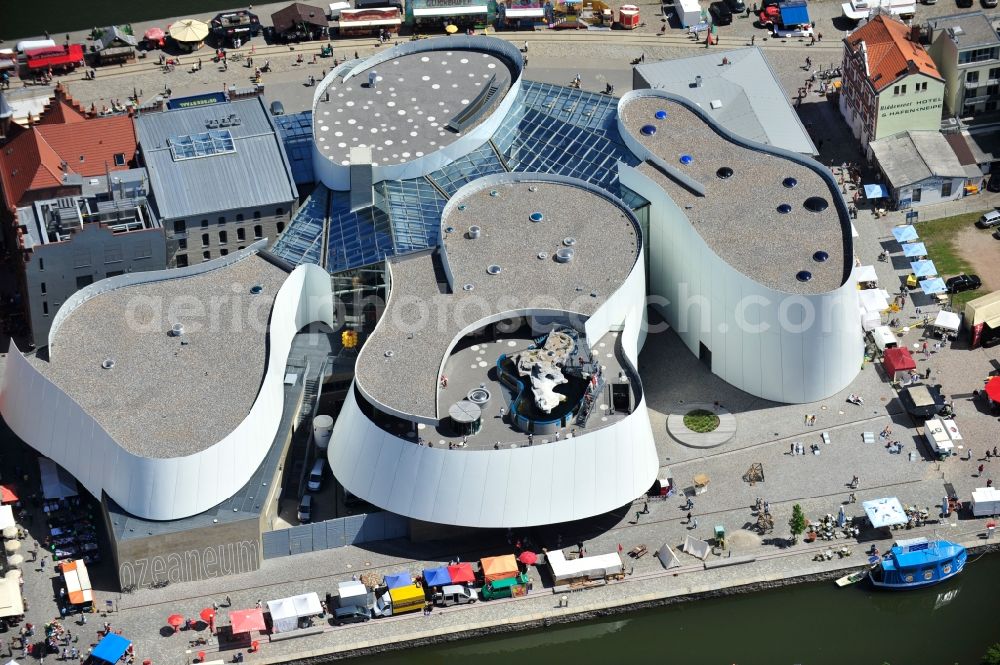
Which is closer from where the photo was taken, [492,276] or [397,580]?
[397,580]

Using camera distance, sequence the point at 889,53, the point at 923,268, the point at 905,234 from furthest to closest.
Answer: the point at 889,53 < the point at 905,234 < the point at 923,268

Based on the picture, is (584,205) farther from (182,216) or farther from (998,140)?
(998,140)

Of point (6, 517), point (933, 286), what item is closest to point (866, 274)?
point (933, 286)

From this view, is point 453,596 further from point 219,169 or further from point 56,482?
point 219,169

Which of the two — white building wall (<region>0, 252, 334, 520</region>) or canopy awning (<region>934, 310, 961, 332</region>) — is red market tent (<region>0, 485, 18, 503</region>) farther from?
canopy awning (<region>934, 310, 961, 332</region>)

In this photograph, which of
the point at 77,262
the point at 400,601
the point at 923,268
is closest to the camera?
the point at 400,601

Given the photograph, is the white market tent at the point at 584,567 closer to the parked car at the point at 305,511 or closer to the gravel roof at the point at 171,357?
the parked car at the point at 305,511

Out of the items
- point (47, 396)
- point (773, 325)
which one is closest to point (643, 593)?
point (773, 325)

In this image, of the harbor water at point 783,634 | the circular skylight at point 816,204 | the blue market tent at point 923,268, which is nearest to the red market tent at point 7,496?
the harbor water at point 783,634
